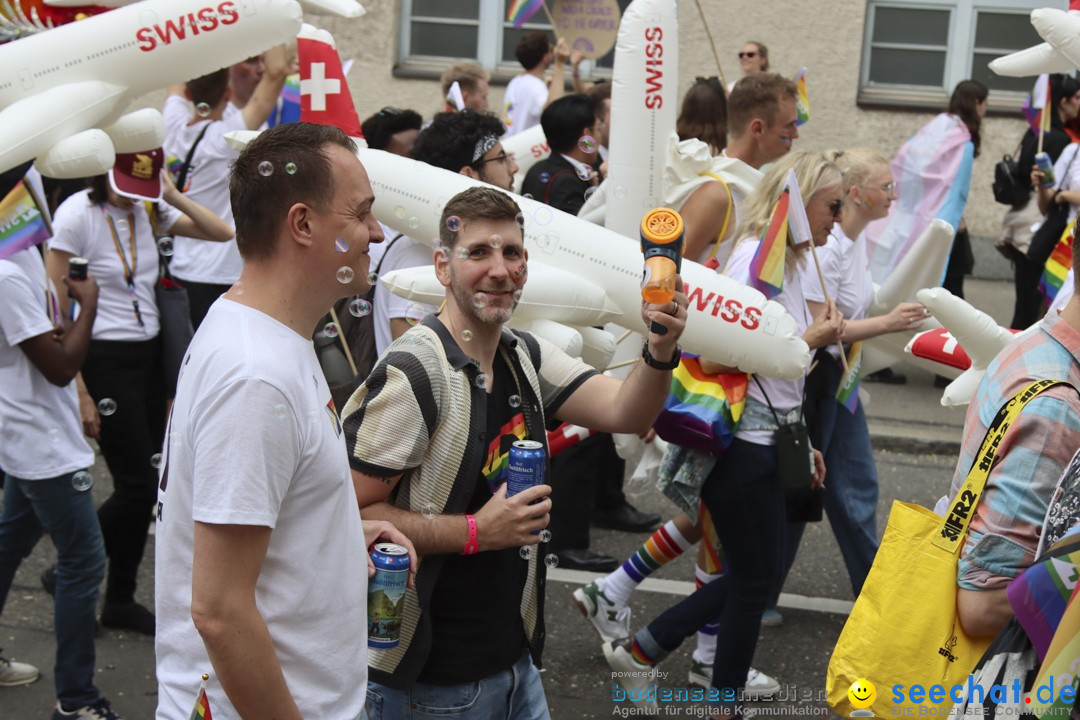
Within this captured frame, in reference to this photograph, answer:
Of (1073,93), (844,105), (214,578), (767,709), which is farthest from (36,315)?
(844,105)

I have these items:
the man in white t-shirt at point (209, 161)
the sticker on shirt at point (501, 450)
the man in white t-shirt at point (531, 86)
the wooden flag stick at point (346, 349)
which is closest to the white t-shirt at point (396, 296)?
the wooden flag stick at point (346, 349)

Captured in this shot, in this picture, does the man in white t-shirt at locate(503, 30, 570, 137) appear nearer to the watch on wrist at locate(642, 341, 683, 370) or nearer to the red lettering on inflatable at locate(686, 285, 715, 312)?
the red lettering on inflatable at locate(686, 285, 715, 312)

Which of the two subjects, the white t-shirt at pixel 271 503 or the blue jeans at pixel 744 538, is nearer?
the white t-shirt at pixel 271 503

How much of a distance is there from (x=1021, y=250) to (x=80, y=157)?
7.17m

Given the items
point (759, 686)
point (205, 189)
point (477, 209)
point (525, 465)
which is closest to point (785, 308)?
point (759, 686)

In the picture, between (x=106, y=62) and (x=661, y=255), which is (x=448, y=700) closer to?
(x=661, y=255)

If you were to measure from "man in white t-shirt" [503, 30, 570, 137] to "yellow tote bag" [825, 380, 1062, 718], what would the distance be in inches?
252

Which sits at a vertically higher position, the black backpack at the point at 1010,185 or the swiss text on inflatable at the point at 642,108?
the swiss text on inflatable at the point at 642,108

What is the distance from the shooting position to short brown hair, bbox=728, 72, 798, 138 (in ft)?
16.5

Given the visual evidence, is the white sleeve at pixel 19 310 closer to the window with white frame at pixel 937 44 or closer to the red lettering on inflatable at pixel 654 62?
the red lettering on inflatable at pixel 654 62

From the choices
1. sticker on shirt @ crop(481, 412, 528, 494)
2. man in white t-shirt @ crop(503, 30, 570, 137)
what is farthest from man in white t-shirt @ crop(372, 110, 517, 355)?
man in white t-shirt @ crop(503, 30, 570, 137)

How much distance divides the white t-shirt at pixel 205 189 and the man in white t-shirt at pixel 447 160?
1952mm

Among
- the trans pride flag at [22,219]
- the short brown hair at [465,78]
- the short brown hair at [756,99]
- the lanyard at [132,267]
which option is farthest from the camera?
the short brown hair at [465,78]

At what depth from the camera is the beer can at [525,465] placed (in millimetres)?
2639
